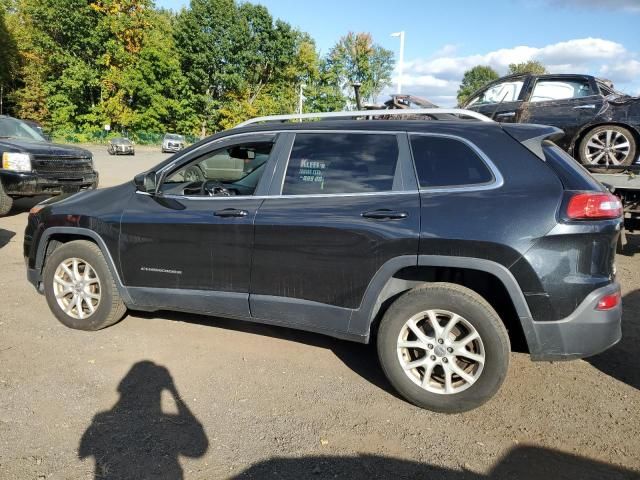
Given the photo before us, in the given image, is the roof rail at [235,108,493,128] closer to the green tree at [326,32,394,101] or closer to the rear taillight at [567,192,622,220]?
the rear taillight at [567,192,622,220]

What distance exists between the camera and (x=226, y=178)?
4652 mm

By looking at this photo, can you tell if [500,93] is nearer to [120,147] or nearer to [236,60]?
[120,147]

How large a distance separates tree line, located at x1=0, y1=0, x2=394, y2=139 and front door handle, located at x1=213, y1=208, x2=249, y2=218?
1930 inches

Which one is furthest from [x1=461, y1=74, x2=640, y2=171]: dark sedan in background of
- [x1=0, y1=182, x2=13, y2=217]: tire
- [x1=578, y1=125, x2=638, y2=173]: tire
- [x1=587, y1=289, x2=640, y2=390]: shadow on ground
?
[x1=0, y1=182, x2=13, y2=217]: tire

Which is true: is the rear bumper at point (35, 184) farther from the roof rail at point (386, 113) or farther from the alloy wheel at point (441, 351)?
the alloy wheel at point (441, 351)

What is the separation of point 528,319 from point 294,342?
1978 millimetres

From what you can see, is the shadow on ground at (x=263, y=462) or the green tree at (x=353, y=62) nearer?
the shadow on ground at (x=263, y=462)

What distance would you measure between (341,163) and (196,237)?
1.22 metres

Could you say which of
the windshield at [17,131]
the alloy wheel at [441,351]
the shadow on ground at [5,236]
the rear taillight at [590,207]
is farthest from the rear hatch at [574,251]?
the windshield at [17,131]

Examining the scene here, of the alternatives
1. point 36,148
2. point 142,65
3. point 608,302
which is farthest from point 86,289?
point 142,65

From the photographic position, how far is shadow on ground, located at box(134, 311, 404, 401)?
12.3ft

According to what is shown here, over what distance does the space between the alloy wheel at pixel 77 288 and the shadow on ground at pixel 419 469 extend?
240cm

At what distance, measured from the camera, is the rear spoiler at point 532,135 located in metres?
3.15

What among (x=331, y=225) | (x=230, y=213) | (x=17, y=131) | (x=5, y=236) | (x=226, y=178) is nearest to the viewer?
(x=331, y=225)
